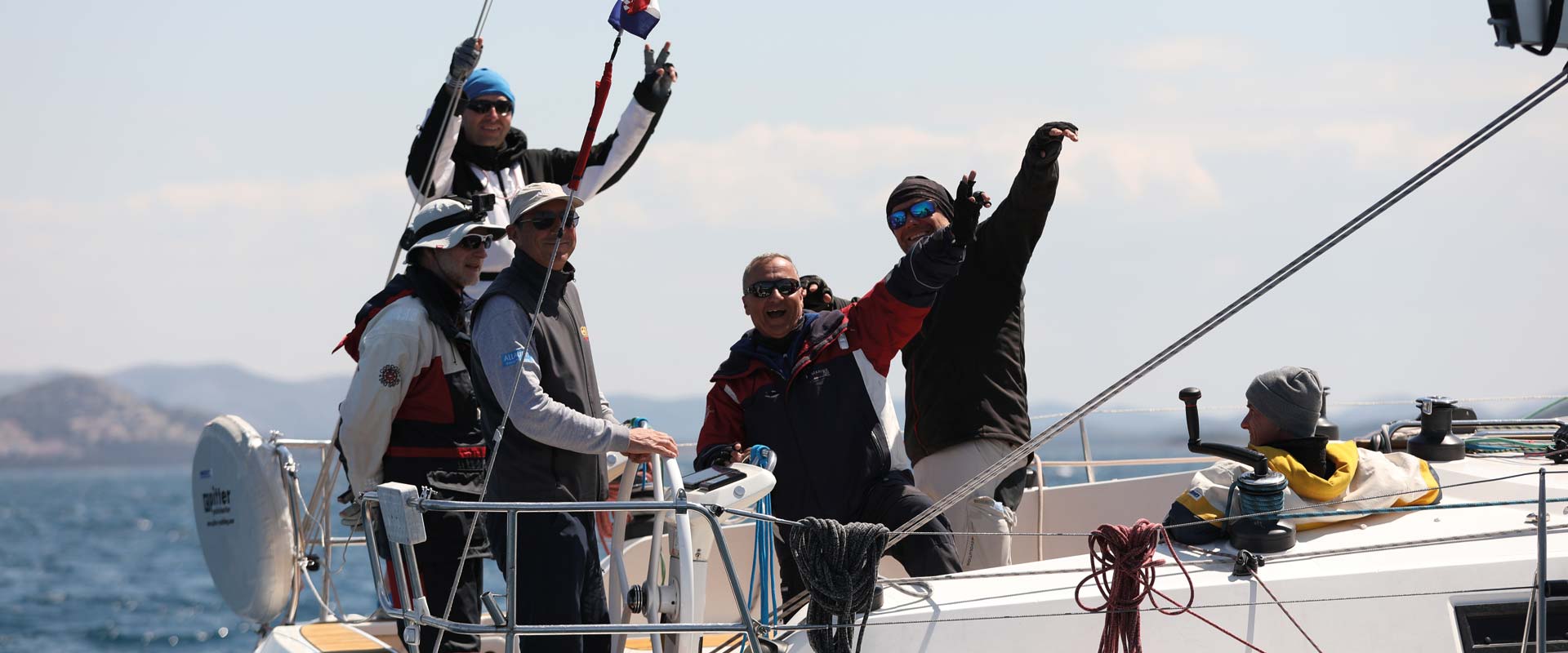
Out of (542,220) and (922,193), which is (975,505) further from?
(542,220)

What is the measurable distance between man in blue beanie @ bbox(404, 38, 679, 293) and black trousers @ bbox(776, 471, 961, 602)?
1783mm

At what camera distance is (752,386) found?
14.7ft

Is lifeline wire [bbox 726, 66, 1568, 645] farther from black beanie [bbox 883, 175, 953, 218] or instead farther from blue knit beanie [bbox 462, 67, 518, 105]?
blue knit beanie [bbox 462, 67, 518, 105]

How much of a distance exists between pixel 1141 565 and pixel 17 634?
2200 centimetres

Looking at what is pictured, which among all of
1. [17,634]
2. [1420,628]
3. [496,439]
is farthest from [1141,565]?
[17,634]

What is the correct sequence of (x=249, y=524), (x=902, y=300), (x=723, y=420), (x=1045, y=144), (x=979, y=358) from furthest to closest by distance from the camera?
(x=249, y=524)
(x=979, y=358)
(x=1045, y=144)
(x=723, y=420)
(x=902, y=300)

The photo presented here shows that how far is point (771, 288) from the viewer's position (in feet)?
14.6

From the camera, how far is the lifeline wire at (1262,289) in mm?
3561

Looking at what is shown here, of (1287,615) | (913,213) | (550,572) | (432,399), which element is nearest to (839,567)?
(550,572)

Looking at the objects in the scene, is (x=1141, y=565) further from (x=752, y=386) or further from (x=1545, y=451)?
(x=1545, y=451)

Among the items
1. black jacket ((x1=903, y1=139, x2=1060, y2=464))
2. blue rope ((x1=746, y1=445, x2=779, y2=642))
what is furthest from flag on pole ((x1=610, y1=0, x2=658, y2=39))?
blue rope ((x1=746, y1=445, x2=779, y2=642))

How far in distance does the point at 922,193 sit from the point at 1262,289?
146 cm

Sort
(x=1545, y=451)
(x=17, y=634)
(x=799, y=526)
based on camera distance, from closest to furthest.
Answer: (x=799, y=526) → (x=1545, y=451) → (x=17, y=634)

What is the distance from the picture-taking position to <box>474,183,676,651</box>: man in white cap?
3.98 metres
